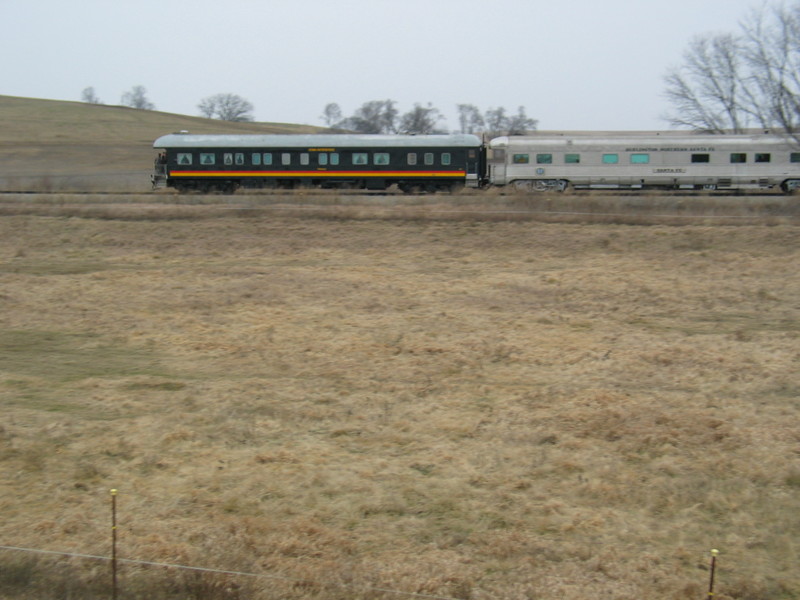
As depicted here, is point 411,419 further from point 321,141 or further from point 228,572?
point 321,141

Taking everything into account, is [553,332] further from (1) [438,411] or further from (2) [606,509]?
(2) [606,509]

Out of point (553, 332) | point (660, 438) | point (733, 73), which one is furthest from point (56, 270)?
point (733, 73)

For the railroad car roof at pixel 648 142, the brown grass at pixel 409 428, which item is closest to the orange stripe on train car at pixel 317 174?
the railroad car roof at pixel 648 142

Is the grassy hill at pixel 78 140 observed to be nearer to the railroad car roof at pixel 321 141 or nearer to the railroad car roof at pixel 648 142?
the railroad car roof at pixel 321 141

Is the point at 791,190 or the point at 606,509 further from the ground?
the point at 791,190

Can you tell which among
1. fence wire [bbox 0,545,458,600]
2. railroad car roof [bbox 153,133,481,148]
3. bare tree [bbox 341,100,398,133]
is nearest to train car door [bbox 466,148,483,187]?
railroad car roof [bbox 153,133,481,148]

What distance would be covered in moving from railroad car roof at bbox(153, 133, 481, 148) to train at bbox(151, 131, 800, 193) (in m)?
0.04

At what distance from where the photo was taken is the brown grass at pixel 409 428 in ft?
22.0

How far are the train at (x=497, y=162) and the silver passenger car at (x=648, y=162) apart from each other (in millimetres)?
43

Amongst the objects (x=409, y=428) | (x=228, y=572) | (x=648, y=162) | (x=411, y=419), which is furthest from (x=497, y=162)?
(x=228, y=572)

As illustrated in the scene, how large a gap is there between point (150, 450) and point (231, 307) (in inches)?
318

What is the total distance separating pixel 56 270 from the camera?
21703 millimetres

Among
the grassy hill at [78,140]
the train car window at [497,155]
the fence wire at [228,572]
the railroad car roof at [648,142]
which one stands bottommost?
the fence wire at [228,572]

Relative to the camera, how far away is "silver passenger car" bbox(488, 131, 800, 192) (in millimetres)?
33906
